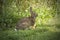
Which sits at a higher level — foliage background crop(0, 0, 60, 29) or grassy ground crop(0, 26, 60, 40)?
foliage background crop(0, 0, 60, 29)

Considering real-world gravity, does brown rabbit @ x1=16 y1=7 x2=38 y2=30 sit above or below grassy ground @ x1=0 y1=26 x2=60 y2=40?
above

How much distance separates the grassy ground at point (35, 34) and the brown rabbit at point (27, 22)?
6 centimetres

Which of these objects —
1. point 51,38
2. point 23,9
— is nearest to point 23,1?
point 23,9

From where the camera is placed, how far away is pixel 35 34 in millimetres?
2592

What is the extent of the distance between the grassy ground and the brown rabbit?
55mm

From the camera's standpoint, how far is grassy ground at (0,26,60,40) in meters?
2.56

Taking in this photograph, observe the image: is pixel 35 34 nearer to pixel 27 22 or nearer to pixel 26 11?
pixel 27 22

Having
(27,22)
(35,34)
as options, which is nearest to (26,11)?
(27,22)

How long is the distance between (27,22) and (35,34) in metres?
0.15

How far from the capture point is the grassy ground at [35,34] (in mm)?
2564

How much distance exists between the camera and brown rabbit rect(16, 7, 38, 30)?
260cm

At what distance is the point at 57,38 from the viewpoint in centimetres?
261

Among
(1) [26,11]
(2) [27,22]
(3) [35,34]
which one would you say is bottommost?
(3) [35,34]

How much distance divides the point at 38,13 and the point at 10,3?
A: 12.3 inches
